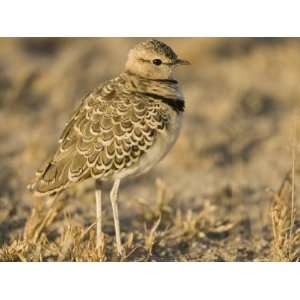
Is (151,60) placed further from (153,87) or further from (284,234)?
(284,234)

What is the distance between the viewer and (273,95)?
8.70 meters

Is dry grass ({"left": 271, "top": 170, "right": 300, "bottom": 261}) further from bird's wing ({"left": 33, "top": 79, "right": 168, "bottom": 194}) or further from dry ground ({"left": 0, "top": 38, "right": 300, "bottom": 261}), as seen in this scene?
bird's wing ({"left": 33, "top": 79, "right": 168, "bottom": 194})

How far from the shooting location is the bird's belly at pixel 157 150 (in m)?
4.52

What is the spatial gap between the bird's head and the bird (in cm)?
8

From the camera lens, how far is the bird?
4.52m

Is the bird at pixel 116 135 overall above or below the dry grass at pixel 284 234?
above

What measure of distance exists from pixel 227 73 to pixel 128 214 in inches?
160

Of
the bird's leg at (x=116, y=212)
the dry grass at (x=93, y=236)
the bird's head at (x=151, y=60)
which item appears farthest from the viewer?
the bird's head at (x=151, y=60)

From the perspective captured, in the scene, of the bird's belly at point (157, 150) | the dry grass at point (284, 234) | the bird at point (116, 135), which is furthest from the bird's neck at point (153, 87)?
the dry grass at point (284, 234)

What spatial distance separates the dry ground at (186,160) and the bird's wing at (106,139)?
29 centimetres

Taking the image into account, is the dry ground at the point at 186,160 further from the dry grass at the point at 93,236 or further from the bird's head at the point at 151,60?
the bird's head at the point at 151,60

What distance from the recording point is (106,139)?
4547 millimetres

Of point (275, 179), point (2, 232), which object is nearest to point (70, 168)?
point (2, 232)

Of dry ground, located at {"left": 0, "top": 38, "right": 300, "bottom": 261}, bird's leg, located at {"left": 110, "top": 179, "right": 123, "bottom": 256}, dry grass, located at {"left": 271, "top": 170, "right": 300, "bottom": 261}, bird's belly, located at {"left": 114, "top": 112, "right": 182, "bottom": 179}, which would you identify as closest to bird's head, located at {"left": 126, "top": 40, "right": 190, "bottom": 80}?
bird's belly, located at {"left": 114, "top": 112, "right": 182, "bottom": 179}
